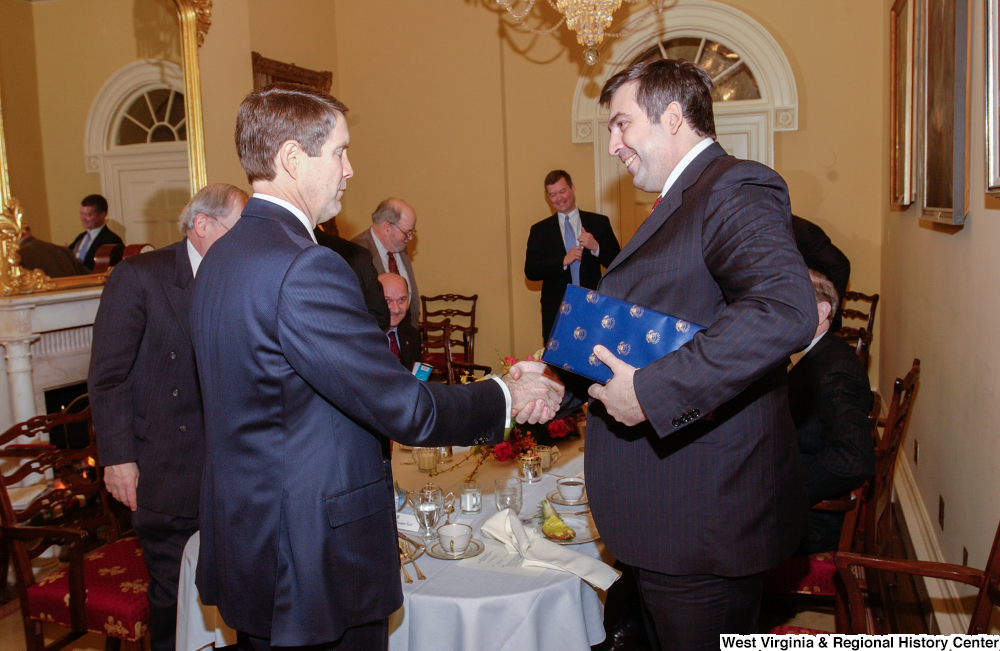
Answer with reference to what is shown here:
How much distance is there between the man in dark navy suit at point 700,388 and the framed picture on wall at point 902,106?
3.03 m

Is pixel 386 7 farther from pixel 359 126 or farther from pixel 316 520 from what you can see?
pixel 316 520

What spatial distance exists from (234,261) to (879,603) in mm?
2710

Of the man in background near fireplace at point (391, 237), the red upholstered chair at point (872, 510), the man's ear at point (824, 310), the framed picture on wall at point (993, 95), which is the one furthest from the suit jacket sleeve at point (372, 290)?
the framed picture on wall at point (993, 95)

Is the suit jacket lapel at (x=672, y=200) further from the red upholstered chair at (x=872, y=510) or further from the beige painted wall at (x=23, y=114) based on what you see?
the beige painted wall at (x=23, y=114)

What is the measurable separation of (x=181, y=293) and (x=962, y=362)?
8.90 ft

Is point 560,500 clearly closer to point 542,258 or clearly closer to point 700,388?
point 700,388

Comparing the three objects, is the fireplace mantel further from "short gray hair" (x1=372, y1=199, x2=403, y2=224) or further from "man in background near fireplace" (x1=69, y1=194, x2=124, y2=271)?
"short gray hair" (x1=372, y1=199, x2=403, y2=224)

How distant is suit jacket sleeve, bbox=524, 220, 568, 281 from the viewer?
20.2 feet

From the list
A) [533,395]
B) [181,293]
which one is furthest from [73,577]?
[533,395]

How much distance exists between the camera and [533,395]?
75.1 inches

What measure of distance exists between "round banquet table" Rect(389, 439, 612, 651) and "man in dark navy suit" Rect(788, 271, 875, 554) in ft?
3.20

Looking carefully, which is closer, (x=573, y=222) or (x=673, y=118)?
(x=673, y=118)

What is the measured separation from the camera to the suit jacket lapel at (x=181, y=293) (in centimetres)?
246

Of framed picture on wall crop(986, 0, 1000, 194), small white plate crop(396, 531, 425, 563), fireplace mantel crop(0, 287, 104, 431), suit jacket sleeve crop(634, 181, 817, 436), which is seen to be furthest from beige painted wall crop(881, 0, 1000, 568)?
fireplace mantel crop(0, 287, 104, 431)
